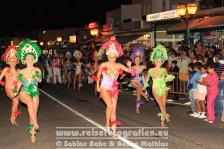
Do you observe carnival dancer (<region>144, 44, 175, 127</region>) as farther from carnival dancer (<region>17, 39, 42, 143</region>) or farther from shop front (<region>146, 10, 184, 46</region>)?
shop front (<region>146, 10, 184, 46</region>)

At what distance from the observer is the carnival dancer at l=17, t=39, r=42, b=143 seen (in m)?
8.41

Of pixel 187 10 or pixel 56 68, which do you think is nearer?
pixel 187 10

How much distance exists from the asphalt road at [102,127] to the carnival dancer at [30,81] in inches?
25.1

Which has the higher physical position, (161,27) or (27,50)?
(161,27)

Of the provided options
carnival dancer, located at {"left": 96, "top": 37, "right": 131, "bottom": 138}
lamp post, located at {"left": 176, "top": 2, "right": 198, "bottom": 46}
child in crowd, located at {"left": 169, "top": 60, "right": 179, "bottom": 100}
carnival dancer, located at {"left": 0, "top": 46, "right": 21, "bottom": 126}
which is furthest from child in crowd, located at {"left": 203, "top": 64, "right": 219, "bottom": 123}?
lamp post, located at {"left": 176, "top": 2, "right": 198, "bottom": 46}

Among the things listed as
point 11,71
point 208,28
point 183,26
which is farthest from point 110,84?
point 183,26

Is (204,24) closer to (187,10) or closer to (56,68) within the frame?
(187,10)

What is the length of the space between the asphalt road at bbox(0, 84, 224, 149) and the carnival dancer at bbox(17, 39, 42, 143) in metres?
0.64

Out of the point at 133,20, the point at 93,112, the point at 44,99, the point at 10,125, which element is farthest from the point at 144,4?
the point at 10,125

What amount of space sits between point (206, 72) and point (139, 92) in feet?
7.23

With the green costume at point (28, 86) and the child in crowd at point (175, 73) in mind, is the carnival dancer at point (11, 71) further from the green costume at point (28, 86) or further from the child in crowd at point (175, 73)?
the child in crowd at point (175, 73)

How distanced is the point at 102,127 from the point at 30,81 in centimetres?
230

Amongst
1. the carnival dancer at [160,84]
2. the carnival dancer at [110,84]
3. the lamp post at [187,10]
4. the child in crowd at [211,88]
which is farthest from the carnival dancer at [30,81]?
the lamp post at [187,10]

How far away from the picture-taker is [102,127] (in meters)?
9.79
